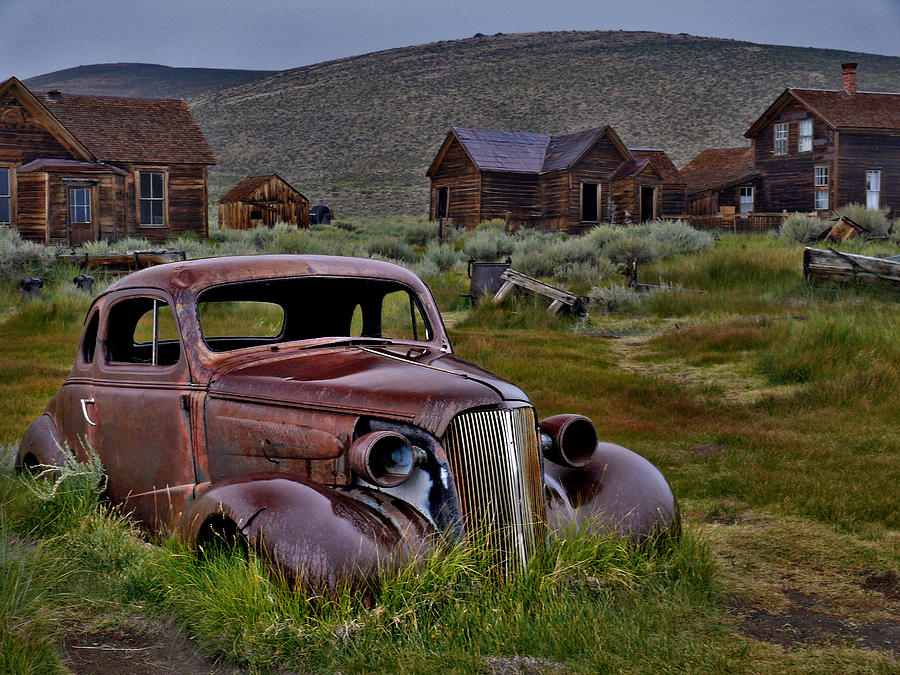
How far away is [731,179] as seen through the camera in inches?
1804

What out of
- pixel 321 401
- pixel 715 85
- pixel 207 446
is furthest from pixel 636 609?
pixel 715 85

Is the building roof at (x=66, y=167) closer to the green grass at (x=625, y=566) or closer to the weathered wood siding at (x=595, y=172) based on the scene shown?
the green grass at (x=625, y=566)

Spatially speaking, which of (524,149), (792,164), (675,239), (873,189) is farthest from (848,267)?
(792,164)

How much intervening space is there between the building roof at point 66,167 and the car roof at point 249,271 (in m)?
23.5

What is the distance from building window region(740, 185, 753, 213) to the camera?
44125mm

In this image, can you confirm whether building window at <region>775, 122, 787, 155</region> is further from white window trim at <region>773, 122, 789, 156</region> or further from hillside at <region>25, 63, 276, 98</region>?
hillside at <region>25, 63, 276, 98</region>

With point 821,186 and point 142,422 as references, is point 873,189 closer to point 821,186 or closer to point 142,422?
point 821,186

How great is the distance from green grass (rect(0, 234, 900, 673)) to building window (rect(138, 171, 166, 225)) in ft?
61.7

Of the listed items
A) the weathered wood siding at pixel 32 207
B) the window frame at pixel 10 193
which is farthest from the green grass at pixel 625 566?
the window frame at pixel 10 193

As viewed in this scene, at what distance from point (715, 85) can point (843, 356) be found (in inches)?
3387

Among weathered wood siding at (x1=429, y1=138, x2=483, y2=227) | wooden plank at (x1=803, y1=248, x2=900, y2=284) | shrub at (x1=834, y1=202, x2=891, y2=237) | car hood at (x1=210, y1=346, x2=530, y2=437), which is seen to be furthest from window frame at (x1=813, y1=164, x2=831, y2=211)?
car hood at (x1=210, y1=346, x2=530, y2=437)

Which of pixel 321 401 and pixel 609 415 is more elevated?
pixel 321 401

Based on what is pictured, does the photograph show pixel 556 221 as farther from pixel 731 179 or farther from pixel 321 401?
pixel 321 401

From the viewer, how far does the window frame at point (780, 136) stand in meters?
40.6
